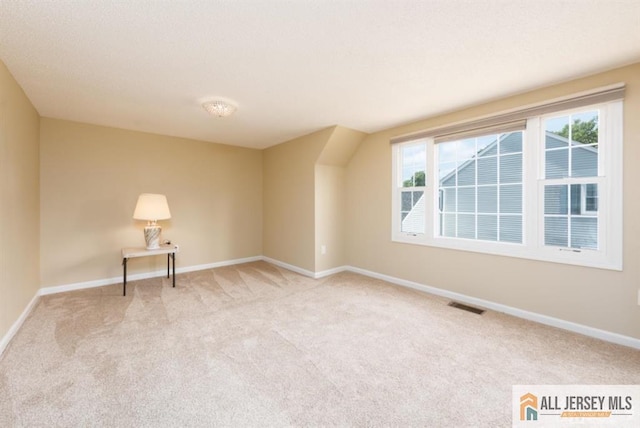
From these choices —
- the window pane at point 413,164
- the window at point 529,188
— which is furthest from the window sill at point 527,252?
the window pane at point 413,164

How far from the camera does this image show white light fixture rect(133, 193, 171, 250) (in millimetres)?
3420

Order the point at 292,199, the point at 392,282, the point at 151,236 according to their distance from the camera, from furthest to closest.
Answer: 1. the point at 292,199
2. the point at 392,282
3. the point at 151,236

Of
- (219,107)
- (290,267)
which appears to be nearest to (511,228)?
(290,267)

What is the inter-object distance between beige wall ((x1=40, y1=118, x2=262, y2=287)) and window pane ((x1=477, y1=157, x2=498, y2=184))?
12.5 feet

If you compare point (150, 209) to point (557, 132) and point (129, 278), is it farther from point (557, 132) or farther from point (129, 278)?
point (557, 132)

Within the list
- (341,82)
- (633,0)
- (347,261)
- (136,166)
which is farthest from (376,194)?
(136,166)

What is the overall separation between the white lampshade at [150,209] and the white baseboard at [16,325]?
1306mm

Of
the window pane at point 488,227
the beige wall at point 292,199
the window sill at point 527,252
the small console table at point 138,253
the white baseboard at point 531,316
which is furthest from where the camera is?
the beige wall at point 292,199

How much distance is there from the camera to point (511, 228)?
2805 mm

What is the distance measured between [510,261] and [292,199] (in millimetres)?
3111

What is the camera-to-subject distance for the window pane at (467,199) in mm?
3119

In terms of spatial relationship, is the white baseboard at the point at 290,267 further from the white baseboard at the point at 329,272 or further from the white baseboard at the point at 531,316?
the white baseboard at the point at 531,316

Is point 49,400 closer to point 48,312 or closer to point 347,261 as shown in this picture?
point 48,312

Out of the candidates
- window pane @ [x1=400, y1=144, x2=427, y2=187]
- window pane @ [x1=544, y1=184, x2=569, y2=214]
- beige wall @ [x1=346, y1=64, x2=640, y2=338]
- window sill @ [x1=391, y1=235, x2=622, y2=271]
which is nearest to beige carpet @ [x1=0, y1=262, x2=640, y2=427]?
beige wall @ [x1=346, y1=64, x2=640, y2=338]
